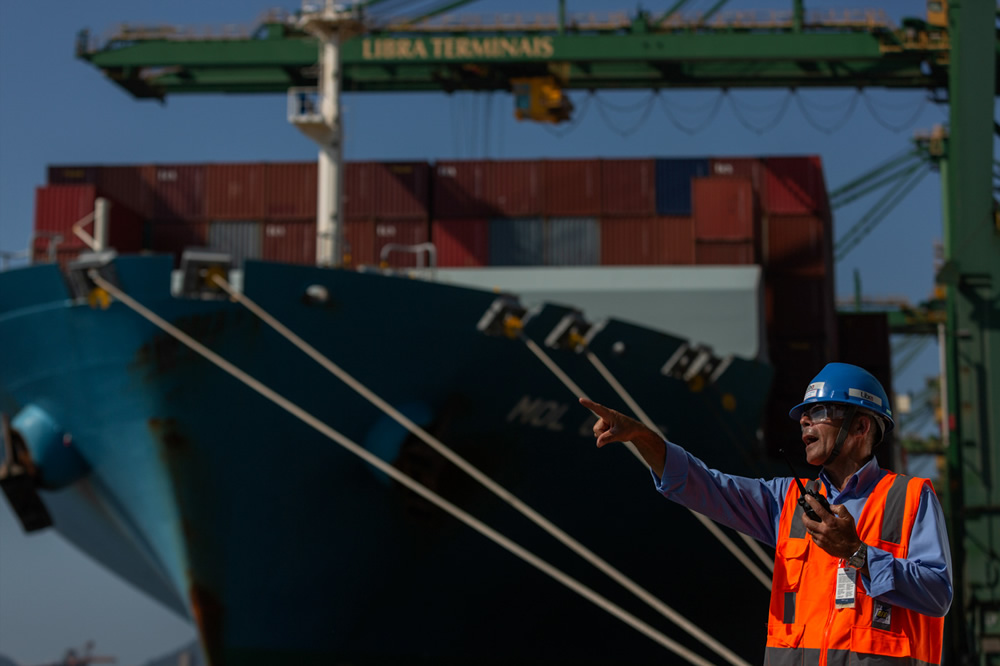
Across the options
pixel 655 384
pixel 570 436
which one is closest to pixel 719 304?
pixel 655 384

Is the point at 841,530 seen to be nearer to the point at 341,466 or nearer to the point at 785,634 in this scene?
the point at 785,634

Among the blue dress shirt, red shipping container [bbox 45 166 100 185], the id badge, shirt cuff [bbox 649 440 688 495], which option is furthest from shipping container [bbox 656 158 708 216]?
the id badge

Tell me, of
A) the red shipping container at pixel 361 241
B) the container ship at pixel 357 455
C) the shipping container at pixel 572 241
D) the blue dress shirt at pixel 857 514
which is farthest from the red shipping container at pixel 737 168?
the blue dress shirt at pixel 857 514

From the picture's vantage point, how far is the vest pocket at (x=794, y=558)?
121 inches

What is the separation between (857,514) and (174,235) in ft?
52.4

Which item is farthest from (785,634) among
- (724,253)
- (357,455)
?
(724,253)

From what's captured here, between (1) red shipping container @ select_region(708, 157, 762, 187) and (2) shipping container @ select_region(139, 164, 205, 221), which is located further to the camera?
(1) red shipping container @ select_region(708, 157, 762, 187)

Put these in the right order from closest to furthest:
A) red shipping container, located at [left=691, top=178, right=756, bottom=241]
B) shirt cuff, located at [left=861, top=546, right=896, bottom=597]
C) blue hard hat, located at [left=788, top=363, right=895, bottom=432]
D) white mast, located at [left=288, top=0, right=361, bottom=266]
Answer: shirt cuff, located at [left=861, top=546, right=896, bottom=597], blue hard hat, located at [left=788, top=363, right=895, bottom=432], white mast, located at [left=288, top=0, right=361, bottom=266], red shipping container, located at [left=691, top=178, right=756, bottom=241]

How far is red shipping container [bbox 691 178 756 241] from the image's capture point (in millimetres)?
16984

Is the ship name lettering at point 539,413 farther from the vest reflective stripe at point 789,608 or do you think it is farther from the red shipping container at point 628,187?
the vest reflective stripe at point 789,608

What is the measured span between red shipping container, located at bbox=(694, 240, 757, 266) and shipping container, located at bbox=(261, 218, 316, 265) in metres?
5.78

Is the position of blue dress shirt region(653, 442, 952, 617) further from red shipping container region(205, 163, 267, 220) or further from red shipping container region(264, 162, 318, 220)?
red shipping container region(205, 163, 267, 220)

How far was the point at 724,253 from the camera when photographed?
17.0 meters

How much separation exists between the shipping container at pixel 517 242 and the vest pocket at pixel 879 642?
14.5 m
